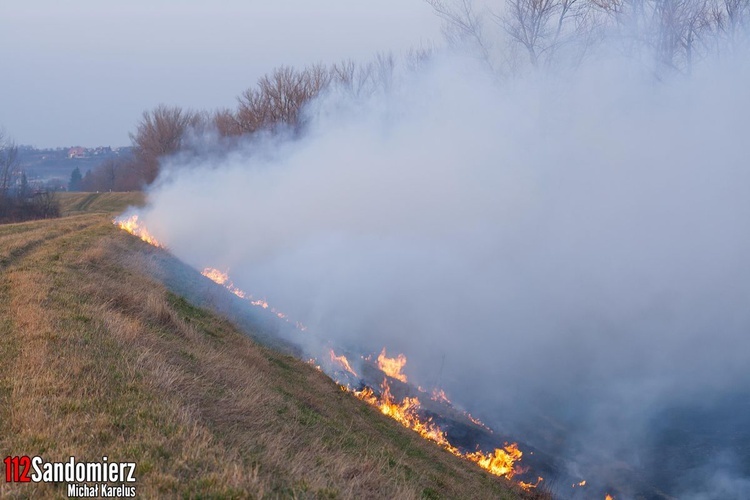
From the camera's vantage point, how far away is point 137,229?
2362 cm

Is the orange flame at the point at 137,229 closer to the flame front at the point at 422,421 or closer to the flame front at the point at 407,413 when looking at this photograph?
the flame front at the point at 422,421

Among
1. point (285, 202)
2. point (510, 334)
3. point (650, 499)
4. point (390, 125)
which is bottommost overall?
point (650, 499)

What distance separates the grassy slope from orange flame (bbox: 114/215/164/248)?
9.37 m

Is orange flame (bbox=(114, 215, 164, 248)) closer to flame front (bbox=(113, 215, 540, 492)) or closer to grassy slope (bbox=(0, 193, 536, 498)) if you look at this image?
grassy slope (bbox=(0, 193, 536, 498))

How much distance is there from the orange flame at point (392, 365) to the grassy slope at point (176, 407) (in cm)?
316

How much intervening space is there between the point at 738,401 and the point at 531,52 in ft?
44.2

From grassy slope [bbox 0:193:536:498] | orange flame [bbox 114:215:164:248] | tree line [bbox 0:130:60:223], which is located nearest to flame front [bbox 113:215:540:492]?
grassy slope [bbox 0:193:536:498]

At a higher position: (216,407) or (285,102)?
(285,102)

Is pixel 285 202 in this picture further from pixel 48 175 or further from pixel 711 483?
pixel 48 175

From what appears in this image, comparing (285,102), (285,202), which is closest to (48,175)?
(285,102)

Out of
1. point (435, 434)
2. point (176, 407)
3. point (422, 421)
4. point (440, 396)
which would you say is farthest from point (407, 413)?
point (176, 407)

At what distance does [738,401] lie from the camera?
13305mm

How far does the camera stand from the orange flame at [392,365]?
49.8 feet

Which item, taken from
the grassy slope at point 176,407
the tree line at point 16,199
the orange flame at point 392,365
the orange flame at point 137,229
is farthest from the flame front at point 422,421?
the tree line at point 16,199
